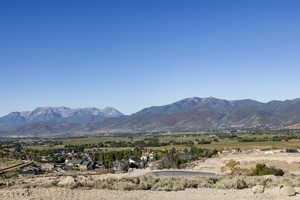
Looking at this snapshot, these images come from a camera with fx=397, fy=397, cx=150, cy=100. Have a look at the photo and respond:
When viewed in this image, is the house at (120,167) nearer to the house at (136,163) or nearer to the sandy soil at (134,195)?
the house at (136,163)

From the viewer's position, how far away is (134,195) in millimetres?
23078

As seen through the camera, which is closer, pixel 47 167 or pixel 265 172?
pixel 265 172

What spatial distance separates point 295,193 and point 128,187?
10264 mm

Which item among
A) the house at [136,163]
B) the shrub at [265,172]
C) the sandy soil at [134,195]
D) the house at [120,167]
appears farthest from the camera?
the house at [136,163]

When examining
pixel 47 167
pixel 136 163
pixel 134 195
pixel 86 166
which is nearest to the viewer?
pixel 134 195

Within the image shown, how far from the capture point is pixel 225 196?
22688 mm

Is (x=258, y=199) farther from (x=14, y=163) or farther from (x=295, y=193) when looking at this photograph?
(x=14, y=163)

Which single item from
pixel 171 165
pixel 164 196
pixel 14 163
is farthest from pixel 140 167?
pixel 164 196

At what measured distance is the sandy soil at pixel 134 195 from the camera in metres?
21.8

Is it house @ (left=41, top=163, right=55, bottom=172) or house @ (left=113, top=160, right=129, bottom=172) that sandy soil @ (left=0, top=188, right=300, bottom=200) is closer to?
house @ (left=113, top=160, right=129, bottom=172)

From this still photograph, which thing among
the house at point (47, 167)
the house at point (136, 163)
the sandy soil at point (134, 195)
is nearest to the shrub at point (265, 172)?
the sandy soil at point (134, 195)

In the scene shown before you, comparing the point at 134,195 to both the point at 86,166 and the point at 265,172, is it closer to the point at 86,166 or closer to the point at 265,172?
the point at 265,172

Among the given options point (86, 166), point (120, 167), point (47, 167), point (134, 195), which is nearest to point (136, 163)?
point (120, 167)

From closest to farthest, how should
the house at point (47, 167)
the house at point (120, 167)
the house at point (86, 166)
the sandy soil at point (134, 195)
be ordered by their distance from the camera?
the sandy soil at point (134, 195), the house at point (120, 167), the house at point (47, 167), the house at point (86, 166)
